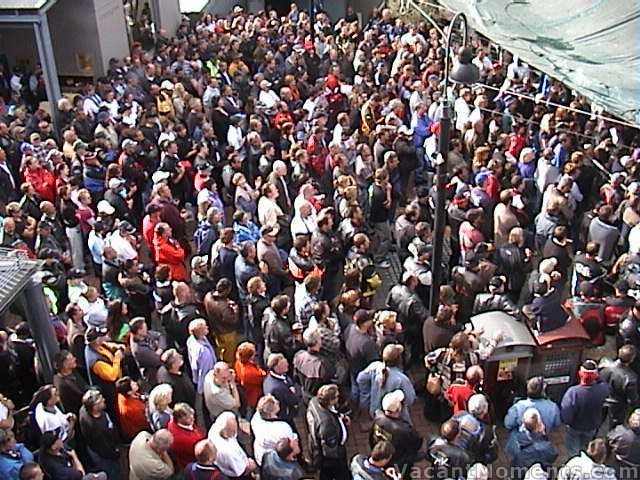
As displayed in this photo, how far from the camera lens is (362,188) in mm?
10422

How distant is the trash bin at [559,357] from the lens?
746 centimetres

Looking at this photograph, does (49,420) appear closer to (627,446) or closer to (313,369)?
(313,369)

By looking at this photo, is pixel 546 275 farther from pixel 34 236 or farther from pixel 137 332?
pixel 34 236

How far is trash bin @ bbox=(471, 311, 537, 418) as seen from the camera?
732 cm

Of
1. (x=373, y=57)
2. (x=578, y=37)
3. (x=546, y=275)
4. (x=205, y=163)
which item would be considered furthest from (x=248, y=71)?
(x=578, y=37)

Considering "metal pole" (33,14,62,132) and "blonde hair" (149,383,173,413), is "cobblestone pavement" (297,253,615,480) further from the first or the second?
"metal pole" (33,14,62,132)

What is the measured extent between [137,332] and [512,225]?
4471 mm

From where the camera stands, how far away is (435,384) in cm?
706

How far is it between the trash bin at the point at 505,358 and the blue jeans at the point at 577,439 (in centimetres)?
63

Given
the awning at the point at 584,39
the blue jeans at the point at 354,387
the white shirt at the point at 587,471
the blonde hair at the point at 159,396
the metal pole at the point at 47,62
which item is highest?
the awning at the point at 584,39

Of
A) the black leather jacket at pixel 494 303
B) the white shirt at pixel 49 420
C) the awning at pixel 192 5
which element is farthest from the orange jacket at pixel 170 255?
the awning at pixel 192 5

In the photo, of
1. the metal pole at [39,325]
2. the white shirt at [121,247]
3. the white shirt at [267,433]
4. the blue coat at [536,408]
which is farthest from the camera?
the white shirt at [121,247]

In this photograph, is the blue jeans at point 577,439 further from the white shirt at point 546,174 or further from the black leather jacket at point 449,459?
the white shirt at point 546,174

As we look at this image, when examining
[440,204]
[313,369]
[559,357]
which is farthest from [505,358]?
[313,369]
